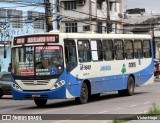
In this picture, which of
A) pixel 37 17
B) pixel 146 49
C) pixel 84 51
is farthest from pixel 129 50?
pixel 37 17

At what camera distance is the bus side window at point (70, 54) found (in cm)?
1931

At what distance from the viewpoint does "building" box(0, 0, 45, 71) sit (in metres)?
47.6

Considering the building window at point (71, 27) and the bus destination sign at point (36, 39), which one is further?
the building window at point (71, 27)

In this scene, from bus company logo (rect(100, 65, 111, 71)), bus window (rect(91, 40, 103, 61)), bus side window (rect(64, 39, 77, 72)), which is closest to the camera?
bus side window (rect(64, 39, 77, 72))

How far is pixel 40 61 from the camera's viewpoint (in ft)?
62.7

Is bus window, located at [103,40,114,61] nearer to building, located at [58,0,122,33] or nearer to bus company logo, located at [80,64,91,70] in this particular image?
bus company logo, located at [80,64,91,70]

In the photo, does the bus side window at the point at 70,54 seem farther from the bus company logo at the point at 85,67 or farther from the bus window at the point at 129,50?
the bus window at the point at 129,50

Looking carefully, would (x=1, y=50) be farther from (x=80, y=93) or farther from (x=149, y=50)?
(x=80, y=93)

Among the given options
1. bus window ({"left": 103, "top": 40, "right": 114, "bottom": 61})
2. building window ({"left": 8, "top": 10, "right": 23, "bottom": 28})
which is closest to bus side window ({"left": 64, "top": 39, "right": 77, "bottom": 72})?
bus window ({"left": 103, "top": 40, "right": 114, "bottom": 61})

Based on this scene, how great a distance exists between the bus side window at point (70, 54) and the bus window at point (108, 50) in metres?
2.80

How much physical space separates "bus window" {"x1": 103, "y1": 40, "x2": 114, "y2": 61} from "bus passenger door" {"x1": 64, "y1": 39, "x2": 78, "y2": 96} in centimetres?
281

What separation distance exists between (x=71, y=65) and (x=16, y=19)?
30.6m

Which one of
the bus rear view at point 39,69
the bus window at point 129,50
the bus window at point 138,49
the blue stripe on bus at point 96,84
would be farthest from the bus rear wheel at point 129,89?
the bus rear view at point 39,69

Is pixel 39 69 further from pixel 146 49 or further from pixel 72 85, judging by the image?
pixel 146 49
